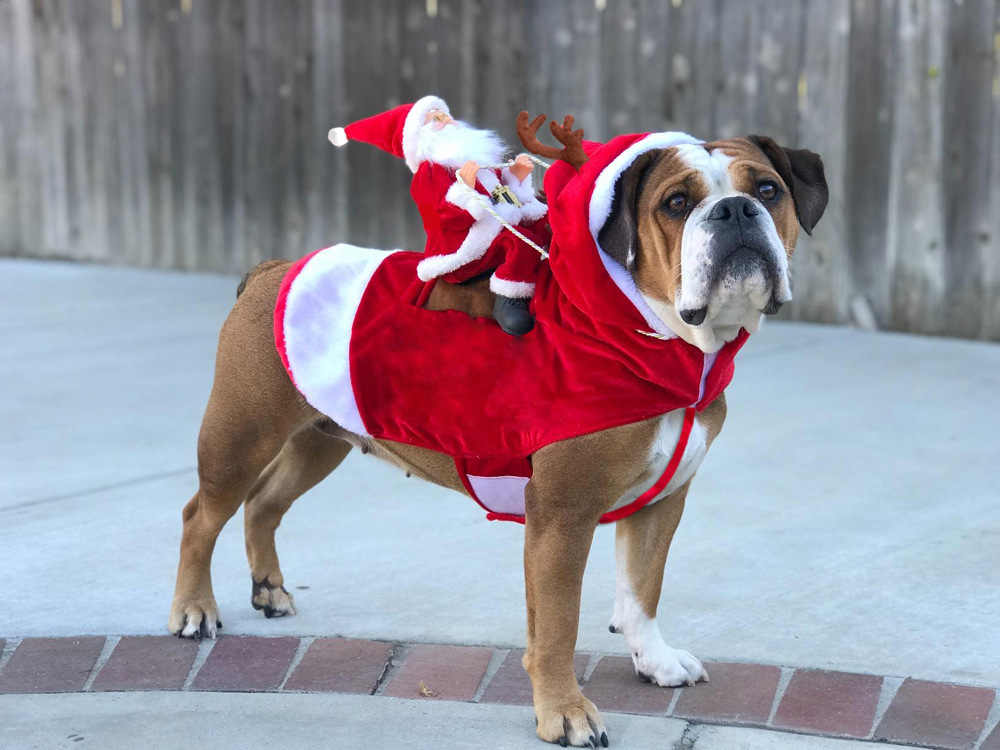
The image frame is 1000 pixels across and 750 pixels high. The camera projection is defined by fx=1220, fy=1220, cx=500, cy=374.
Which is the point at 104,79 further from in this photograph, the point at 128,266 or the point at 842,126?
the point at 842,126

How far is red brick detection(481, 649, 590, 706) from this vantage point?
106 inches

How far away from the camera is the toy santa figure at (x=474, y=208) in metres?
2.70

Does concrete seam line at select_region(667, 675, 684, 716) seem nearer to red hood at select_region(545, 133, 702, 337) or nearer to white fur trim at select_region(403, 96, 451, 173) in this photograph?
red hood at select_region(545, 133, 702, 337)

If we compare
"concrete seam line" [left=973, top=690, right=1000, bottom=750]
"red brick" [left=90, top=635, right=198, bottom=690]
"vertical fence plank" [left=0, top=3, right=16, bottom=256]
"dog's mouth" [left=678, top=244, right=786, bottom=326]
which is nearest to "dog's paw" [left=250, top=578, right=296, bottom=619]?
"red brick" [left=90, top=635, right=198, bottom=690]

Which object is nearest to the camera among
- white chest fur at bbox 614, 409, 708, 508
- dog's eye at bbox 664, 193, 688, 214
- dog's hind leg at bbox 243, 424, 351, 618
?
dog's eye at bbox 664, 193, 688, 214

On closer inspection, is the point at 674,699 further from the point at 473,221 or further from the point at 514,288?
the point at 473,221

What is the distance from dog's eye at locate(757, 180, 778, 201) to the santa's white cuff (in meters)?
0.63

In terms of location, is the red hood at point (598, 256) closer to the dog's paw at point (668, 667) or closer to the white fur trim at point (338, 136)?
the dog's paw at point (668, 667)

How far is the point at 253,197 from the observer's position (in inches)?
362

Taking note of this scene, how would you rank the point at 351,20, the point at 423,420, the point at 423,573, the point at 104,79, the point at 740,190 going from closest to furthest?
the point at 740,190, the point at 423,420, the point at 423,573, the point at 351,20, the point at 104,79

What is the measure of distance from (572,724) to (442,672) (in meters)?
0.44

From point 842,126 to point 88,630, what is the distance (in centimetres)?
532

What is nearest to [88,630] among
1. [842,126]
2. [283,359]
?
[283,359]

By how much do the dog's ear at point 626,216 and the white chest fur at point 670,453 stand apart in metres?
0.34
